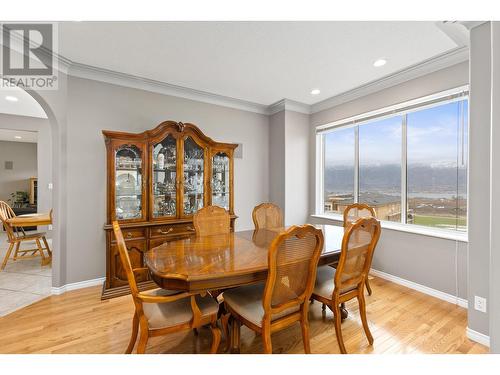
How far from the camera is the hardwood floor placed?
5.60ft

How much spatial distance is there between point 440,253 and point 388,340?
49.9 inches

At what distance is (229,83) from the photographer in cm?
306

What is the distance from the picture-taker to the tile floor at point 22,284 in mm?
2355

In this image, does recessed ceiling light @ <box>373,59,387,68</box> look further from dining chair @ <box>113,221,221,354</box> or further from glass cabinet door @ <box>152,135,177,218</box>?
dining chair @ <box>113,221,221,354</box>

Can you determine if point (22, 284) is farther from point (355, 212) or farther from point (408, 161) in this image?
point (408, 161)

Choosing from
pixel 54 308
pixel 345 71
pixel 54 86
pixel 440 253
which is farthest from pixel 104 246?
pixel 440 253

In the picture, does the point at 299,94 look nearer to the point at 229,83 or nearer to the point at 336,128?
the point at 336,128

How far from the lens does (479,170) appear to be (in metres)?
1.79

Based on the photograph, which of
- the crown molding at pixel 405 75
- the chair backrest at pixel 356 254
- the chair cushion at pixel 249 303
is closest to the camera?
the chair cushion at pixel 249 303

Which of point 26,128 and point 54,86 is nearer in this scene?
point 54,86

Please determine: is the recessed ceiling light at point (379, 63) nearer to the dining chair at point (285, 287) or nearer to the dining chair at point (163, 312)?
the dining chair at point (285, 287)

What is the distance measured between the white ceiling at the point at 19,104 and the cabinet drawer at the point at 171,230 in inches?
120

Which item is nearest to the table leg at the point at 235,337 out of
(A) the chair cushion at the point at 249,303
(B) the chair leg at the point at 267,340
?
(A) the chair cushion at the point at 249,303
